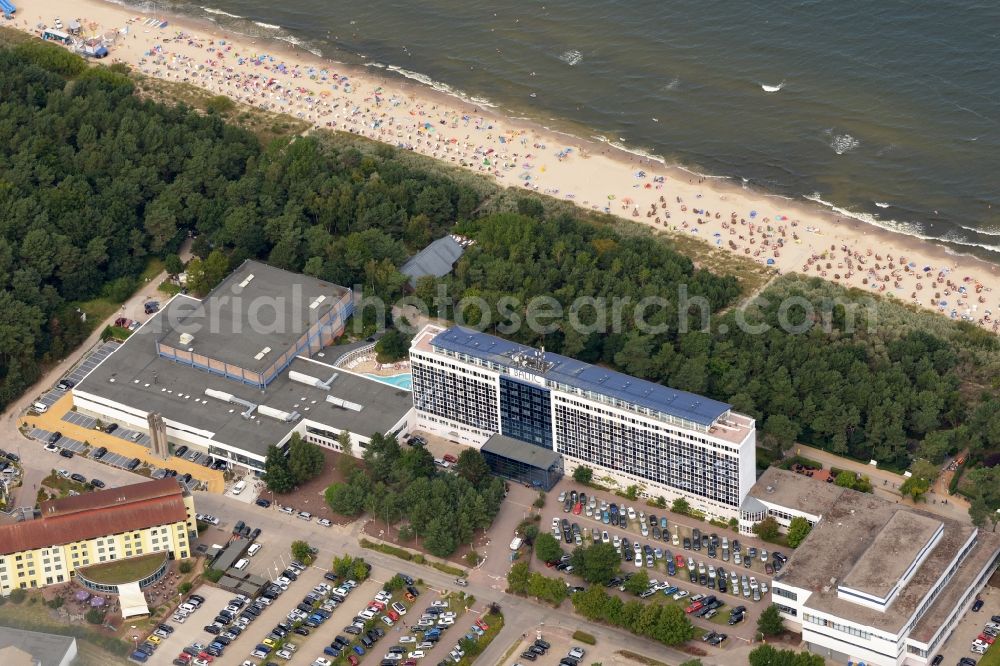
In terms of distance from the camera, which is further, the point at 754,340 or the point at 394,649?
the point at 754,340

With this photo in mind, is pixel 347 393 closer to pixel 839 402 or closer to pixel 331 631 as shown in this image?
pixel 331 631

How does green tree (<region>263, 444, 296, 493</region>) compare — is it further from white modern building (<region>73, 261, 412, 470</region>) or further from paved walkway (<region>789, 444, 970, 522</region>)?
paved walkway (<region>789, 444, 970, 522</region>)

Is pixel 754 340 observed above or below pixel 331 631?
above

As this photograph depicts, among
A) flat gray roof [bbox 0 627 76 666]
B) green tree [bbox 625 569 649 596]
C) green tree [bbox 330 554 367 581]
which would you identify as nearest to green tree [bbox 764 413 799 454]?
green tree [bbox 625 569 649 596]

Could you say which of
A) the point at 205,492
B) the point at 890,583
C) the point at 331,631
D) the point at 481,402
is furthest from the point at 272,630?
the point at 890,583

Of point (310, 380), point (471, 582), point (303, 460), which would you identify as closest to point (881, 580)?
point (471, 582)

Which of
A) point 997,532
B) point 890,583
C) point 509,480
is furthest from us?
point 509,480

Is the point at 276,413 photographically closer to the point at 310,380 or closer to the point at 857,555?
the point at 310,380

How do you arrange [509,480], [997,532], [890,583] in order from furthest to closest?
1. [509,480]
2. [997,532]
3. [890,583]
